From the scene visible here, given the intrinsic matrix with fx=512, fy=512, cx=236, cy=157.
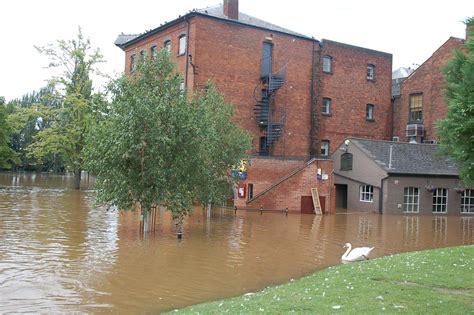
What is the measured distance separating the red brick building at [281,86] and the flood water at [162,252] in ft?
13.3

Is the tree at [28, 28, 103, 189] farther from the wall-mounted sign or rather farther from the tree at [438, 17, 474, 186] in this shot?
the tree at [438, 17, 474, 186]

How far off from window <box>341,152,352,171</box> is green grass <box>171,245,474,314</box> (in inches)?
896

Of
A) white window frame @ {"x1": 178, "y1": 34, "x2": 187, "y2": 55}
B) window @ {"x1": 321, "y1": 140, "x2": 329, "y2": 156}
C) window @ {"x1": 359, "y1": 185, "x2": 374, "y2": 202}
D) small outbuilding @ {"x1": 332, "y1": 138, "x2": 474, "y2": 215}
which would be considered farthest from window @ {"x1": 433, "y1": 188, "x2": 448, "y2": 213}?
white window frame @ {"x1": 178, "y1": 34, "x2": 187, "y2": 55}

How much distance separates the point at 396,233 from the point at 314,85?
1837 centimetres

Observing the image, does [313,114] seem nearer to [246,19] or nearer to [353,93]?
[353,93]

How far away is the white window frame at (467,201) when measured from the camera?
33.8m

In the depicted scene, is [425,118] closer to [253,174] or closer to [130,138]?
[253,174]

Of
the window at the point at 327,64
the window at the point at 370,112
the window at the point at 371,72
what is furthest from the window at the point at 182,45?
the window at the point at 370,112

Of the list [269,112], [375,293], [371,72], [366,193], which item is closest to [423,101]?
[371,72]

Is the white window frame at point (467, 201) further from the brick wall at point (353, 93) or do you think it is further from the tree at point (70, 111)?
the tree at point (70, 111)

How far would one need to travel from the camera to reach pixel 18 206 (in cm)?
2723

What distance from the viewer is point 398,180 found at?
32.0 m

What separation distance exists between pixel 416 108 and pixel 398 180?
10.7 m

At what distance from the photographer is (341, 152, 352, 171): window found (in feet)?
112
